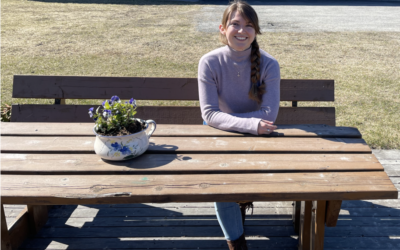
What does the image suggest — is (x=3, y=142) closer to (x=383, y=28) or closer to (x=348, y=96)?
(x=348, y=96)

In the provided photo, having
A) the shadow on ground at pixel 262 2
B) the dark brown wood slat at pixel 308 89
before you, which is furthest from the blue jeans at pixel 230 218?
the shadow on ground at pixel 262 2

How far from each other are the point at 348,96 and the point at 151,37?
5331mm

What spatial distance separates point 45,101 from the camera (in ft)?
17.6

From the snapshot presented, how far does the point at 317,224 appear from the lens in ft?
6.77

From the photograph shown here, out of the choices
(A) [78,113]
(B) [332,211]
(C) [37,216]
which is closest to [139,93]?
(A) [78,113]

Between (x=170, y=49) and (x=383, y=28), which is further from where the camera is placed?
(x=383, y=28)

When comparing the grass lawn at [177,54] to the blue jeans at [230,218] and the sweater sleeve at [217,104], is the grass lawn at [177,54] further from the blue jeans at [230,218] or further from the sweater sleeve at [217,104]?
the blue jeans at [230,218]

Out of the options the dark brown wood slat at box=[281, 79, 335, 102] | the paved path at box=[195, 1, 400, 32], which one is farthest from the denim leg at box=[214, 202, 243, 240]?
the paved path at box=[195, 1, 400, 32]

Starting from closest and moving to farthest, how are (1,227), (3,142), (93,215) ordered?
(3,142)
(1,227)
(93,215)

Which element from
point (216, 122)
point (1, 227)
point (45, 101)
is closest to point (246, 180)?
point (216, 122)

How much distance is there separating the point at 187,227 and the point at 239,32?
4.34ft

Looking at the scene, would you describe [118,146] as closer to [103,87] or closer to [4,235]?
[4,235]

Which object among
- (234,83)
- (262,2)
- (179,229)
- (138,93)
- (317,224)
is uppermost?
(262,2)

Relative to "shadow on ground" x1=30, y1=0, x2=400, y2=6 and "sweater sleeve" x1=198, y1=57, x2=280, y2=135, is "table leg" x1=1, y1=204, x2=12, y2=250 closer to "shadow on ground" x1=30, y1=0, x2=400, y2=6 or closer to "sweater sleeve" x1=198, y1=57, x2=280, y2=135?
"sweater sleeve" x1=198, y1=57, x2=280, y2=135
